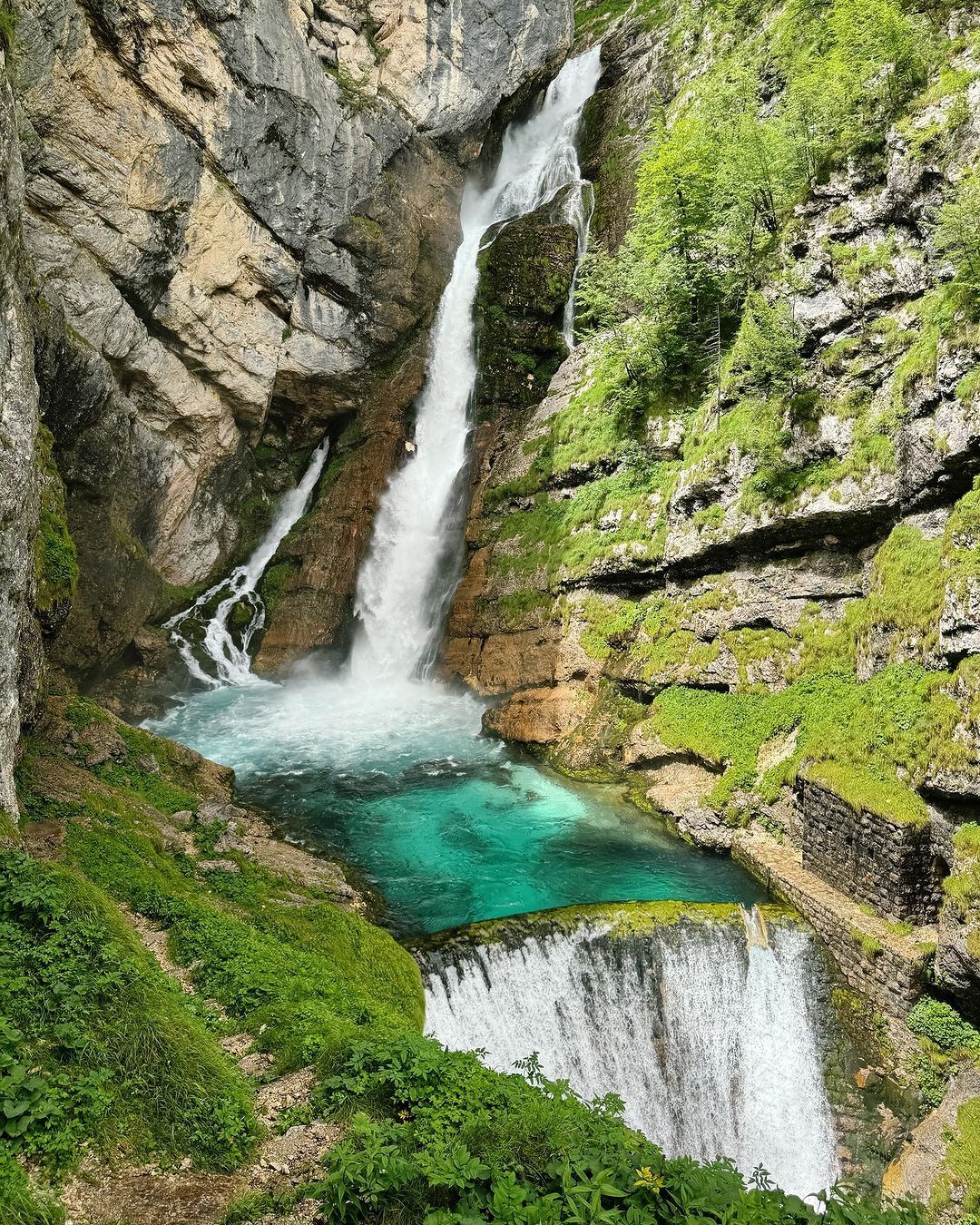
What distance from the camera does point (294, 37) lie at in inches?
936

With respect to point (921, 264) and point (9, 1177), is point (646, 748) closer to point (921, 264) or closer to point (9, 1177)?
point (921, 264)

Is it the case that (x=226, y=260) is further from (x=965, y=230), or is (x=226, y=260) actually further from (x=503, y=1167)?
(x=503, y=1167)

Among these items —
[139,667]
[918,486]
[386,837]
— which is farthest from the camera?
[139,667]

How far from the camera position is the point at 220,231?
2248 cm

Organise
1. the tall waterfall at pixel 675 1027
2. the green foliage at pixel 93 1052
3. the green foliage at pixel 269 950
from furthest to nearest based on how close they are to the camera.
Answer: the tall waterfall at pixel 675 1027 < the green foliage at pixel 269 950 < the green foliage at pixel 93 1052

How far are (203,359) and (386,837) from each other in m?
17.2

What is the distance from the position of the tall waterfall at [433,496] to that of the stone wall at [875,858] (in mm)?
14107

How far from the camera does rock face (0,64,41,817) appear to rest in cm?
832

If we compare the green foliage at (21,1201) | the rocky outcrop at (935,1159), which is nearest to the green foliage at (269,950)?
the green foliage at (21,1201)

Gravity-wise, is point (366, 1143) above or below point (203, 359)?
below

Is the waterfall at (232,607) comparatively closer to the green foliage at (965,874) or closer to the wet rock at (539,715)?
the wet rock at (539,715)

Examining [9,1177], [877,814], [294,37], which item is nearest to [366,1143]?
[9,1177]

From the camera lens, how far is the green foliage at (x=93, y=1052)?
4.53 metres

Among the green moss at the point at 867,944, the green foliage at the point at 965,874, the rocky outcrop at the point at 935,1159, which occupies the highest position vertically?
the green foliage at the point at 965,874
